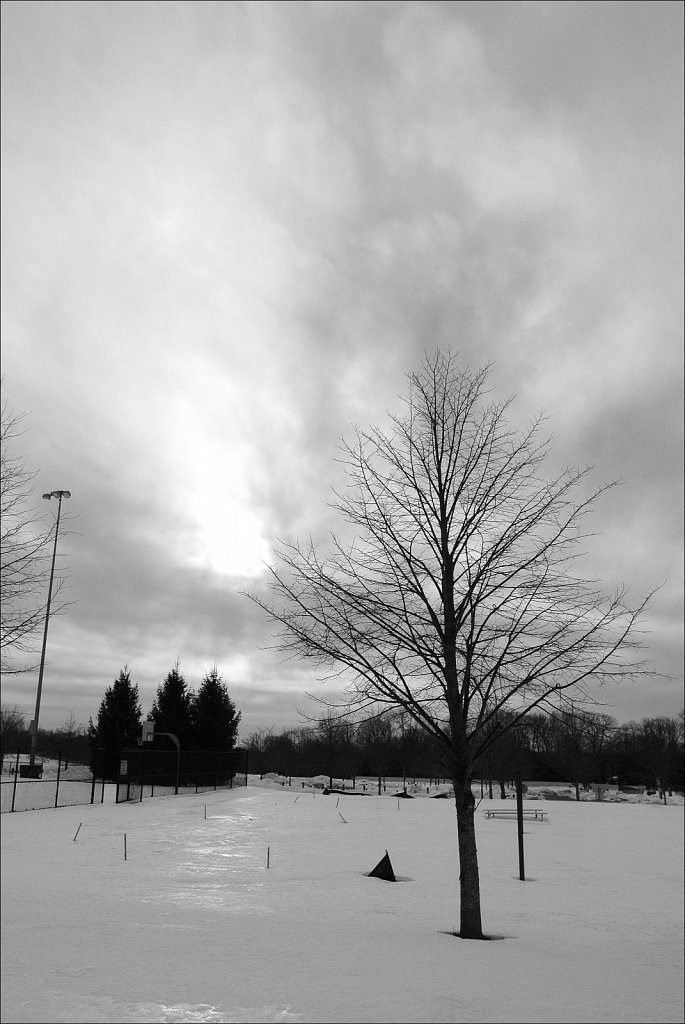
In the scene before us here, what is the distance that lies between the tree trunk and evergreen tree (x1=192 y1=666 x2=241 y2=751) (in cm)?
3625

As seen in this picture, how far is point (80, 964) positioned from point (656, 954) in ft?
27.8

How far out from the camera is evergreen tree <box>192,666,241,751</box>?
45969 mm

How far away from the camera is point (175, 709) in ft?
154

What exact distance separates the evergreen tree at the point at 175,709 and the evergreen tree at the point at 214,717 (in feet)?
1.78

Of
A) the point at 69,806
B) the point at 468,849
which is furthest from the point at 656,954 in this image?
the point at 69,806

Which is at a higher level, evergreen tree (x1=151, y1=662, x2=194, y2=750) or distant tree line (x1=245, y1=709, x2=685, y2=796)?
evergreen tree (x1=151, y1=662, x2=194, y2=750)

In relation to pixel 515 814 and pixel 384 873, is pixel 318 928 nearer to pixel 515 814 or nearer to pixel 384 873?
pixel 384 873

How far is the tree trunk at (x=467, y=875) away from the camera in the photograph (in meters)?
Result: 11.6

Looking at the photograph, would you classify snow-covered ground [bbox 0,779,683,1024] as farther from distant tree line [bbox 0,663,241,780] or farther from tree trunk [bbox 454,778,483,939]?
distant tree line [bbox 0,663,241,780]

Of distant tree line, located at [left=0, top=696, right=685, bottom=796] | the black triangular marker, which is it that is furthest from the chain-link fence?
the black triangular marker

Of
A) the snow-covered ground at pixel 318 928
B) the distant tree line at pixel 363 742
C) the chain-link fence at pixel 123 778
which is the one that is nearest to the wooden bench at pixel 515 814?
the distant tree line at pixel 363 742

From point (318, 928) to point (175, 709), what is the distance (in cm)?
3681

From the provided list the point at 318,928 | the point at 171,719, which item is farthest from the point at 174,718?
the point at 318,928

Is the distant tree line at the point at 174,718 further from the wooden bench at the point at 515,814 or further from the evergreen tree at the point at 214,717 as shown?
the wooden bench at the point at 515,814
